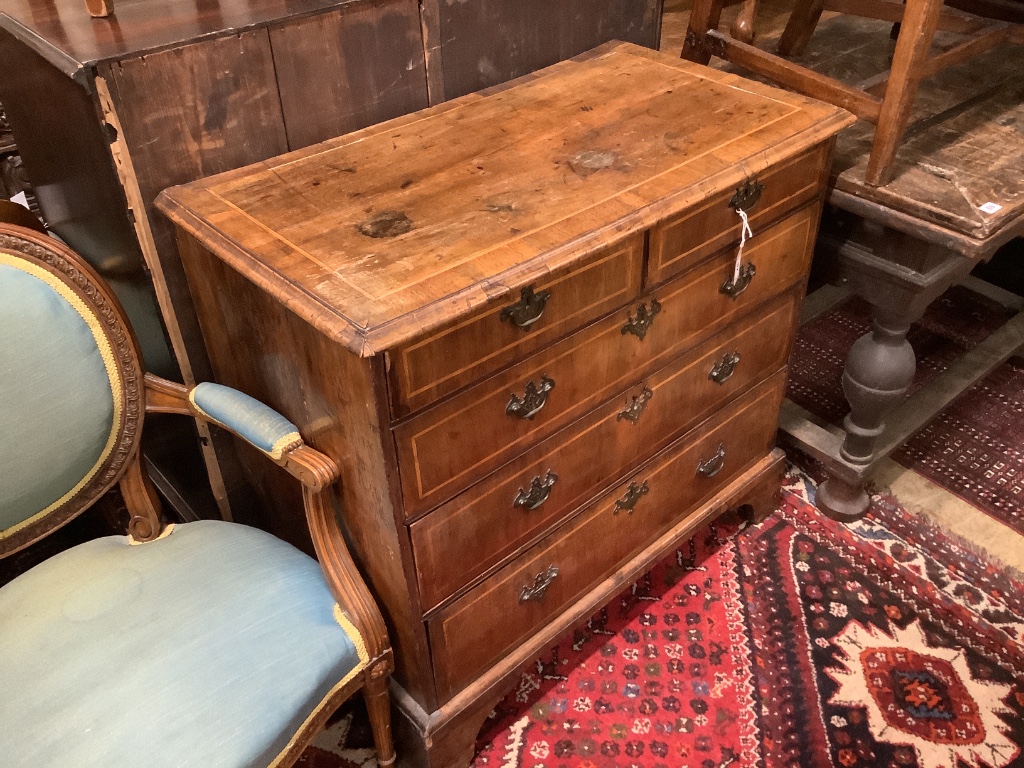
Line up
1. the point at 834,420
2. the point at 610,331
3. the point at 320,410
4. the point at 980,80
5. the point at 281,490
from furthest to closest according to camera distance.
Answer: the point at 834,420, the point at 980,80, the point at 281,490, the point at 610,331, the point at 320,410

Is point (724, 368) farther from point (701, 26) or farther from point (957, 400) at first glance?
point (957, 400)

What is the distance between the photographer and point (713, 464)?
197cm

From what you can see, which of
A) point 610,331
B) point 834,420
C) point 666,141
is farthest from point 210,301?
point 834,420

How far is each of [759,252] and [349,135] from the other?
0.82 m

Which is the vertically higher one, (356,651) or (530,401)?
(530,401)

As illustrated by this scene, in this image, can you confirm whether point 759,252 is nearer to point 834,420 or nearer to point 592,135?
point 592,135

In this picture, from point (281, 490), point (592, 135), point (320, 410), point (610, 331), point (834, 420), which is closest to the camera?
point (320, 410)

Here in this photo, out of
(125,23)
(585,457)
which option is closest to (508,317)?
(585,457)

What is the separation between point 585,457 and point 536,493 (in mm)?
126

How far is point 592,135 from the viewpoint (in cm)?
158

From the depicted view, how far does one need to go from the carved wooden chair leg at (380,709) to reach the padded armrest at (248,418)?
1.38 feet

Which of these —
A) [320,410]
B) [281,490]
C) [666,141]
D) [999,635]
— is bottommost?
[999,635]

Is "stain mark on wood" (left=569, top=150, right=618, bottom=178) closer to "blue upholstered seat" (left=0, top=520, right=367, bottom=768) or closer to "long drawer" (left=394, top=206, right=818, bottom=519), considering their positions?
"long drawer" (left=394, top=206, right=818, bottom=519)

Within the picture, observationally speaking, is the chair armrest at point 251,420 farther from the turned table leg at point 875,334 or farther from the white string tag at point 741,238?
the turned table leg at point 875,334
